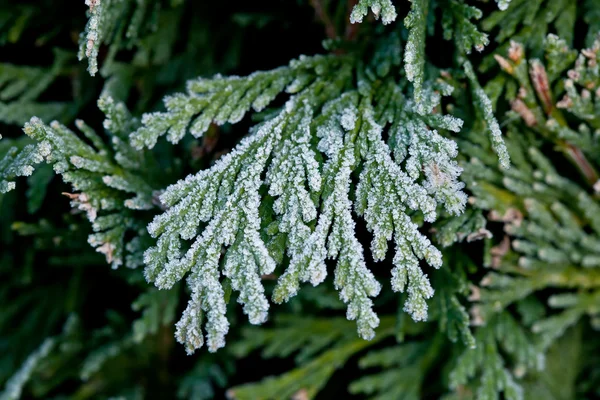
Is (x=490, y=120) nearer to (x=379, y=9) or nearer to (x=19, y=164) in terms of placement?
(x=379, y=9)

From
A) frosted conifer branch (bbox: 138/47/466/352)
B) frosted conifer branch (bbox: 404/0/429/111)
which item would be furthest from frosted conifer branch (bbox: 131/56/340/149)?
frosted conifer branch (bbox: 404/0/429/111)

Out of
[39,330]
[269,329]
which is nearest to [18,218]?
[39,330]

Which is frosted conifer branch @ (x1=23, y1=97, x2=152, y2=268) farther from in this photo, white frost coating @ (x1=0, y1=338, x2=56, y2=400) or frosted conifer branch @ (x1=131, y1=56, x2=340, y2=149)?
white frost coating @ (x1=0, y1=338, x2=56, y2=400)

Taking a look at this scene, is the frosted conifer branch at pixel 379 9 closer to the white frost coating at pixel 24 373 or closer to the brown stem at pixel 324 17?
the brown stem at pixel 324 17

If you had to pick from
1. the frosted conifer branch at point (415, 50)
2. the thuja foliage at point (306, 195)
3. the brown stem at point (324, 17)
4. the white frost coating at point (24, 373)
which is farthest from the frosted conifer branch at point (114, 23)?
the white frost coating at point (24, 373)

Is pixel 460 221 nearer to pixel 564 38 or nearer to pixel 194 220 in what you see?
pixel 564 38

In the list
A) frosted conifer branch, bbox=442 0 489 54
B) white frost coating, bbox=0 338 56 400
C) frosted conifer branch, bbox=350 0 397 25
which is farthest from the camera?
white frost coating, bbox=0 338 56 400

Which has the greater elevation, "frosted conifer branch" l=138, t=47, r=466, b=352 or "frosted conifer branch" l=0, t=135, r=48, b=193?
"frosted conifer branch" l=0, t=135, r=48, b=193
